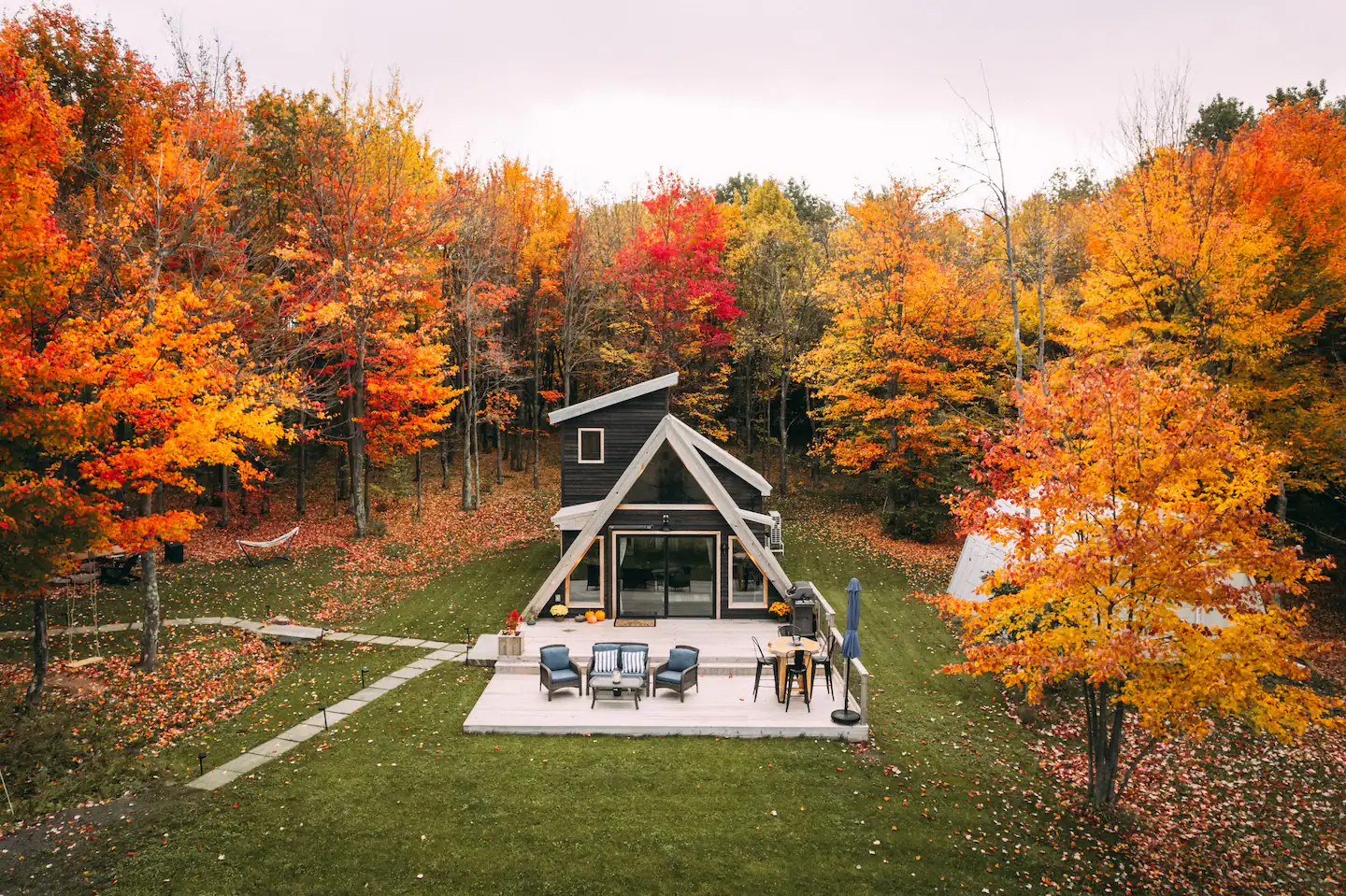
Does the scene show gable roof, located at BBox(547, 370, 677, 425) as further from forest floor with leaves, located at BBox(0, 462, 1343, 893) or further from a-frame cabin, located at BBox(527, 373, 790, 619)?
forest floor with leaves, located at BBox(0, 462, 1343, 893)

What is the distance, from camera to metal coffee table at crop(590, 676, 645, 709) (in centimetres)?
1284

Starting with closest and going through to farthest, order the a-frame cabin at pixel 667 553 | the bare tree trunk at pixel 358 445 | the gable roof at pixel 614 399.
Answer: the a-frame cabin at pixel 667 553
the gable roof at pixel 614 399
the bare tree trunk at pixel 358 445

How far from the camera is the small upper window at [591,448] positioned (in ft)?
71.9

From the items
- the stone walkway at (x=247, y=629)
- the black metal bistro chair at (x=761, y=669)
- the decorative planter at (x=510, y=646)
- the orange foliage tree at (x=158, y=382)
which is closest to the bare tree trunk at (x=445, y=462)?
the stone walkway at (x=247, y=629)

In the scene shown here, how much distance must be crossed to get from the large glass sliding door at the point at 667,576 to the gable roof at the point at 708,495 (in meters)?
0.86

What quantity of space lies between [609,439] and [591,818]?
1344 cm

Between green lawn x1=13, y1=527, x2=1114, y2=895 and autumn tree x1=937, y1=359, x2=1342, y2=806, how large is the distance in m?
2.20

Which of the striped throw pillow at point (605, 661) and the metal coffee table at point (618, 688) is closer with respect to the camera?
the metal coffee table at point (618, 688)

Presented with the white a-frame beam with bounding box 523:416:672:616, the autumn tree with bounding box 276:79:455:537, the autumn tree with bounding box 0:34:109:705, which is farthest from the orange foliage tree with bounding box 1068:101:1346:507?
the autumn tree with bounding box 0:34:109:705

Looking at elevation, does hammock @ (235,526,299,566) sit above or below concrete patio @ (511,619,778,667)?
above

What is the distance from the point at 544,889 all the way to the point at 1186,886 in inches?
309

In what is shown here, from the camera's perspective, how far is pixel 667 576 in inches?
699

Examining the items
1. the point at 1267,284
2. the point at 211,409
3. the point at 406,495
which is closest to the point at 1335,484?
the point at 1267,284

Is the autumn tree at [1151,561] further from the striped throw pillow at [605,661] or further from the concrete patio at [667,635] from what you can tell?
the striped throw pillow at [605,661]
